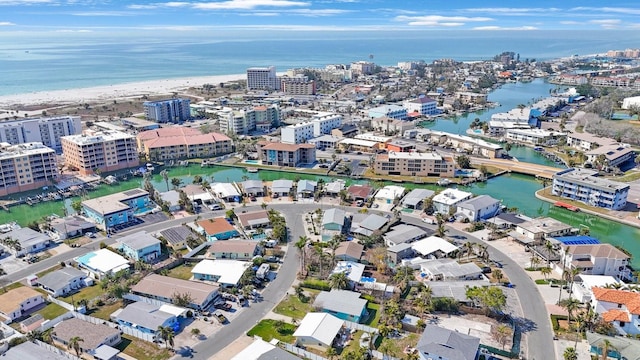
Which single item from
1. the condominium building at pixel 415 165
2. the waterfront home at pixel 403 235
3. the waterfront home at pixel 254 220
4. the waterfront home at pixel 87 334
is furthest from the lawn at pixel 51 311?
the condominium building at pixel 415 165

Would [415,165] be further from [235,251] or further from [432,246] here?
[235,251]

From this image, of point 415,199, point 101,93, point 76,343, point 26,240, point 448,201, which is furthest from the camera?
point 101,93

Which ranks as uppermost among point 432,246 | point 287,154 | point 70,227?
point 287,154

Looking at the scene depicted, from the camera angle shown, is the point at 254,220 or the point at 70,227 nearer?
the point at 70,227

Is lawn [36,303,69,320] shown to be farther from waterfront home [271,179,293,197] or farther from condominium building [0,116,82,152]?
condominium building [0,116,82,152]

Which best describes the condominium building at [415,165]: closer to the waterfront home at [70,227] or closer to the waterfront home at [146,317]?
the waterfront home at [70,227]

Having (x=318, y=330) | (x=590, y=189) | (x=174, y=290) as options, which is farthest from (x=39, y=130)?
(x=590, y=189)

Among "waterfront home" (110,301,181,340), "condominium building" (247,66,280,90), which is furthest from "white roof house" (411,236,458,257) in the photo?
"condominium building" (247,66,280,90)
